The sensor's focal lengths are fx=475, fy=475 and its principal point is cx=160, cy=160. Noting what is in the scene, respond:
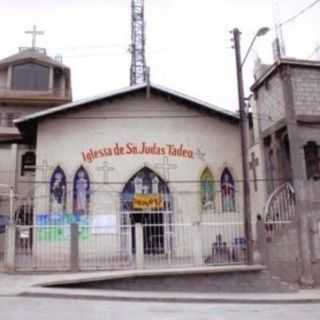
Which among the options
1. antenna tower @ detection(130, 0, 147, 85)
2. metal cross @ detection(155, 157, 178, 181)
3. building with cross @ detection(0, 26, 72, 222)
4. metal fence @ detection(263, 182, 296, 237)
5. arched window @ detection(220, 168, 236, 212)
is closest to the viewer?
metal fence @ detection(263, 182, 296, 237)

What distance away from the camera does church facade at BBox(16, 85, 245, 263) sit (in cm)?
1945

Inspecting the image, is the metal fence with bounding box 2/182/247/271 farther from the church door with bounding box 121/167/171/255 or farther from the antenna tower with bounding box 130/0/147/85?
the antenna tower with bounding box 130/0/147/85

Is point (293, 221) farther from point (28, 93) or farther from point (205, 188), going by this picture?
point (28, 93)

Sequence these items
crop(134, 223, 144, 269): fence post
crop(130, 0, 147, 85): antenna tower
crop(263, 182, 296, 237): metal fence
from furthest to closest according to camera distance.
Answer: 1. crop(130, 0, 147, 85): antenna tower
2. crop(263, 182, 296, 237): metal fence
3. crop(134, 223, 144, 269): fence post

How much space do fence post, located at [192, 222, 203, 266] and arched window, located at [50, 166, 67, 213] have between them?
20.2 ft

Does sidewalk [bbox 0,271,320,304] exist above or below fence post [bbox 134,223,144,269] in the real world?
below

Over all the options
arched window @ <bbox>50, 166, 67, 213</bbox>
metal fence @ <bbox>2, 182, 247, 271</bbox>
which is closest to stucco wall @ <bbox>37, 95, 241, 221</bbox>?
arched window @ <bbox>50, 166, 67, 213</bbox>

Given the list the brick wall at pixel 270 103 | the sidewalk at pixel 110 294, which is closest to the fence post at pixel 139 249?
the sidewalk at pixel 110 294

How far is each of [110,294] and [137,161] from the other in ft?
29.6

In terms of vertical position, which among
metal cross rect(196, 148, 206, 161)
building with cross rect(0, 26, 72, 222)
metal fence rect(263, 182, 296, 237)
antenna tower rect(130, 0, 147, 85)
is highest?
antenna tower rect(130, 0, 147, 85)

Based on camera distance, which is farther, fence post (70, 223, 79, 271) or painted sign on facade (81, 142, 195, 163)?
painted sign on facade (81, 142, 195, 163)

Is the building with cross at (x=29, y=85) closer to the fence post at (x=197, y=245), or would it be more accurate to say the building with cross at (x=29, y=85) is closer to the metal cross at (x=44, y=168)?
the metal cross at (x=44, y=168)

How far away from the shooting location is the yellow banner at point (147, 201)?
65.1ft

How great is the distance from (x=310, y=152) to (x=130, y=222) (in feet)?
25.0
